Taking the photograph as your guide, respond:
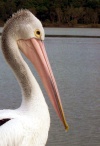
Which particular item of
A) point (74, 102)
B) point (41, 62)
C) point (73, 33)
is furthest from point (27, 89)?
point (73, 33)

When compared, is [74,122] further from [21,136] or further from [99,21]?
[99,21]

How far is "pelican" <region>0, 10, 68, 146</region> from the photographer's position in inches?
125

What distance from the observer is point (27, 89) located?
132 inches

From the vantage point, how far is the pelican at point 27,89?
3164 millimetres

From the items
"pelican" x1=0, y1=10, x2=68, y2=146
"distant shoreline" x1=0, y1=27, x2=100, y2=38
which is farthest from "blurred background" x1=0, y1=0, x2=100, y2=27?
"pelican" x1=0, y1=10, x2=68, y2=146

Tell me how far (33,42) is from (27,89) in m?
0.31

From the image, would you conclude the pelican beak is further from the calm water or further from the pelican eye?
the calm water

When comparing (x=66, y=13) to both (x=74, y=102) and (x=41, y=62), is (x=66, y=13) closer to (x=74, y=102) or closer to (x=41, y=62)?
(x=74, y=102)

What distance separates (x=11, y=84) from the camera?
11.9m

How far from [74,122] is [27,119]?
4.94m

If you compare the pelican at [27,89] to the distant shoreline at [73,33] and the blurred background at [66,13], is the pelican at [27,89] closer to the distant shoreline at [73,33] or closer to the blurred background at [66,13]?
the distant shoreline at [73,33]

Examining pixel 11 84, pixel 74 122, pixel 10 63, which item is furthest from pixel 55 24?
pixel 10 63

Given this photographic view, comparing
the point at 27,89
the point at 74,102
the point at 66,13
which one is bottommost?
the point at 66,13

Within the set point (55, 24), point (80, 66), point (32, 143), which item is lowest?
point (55, 24)
